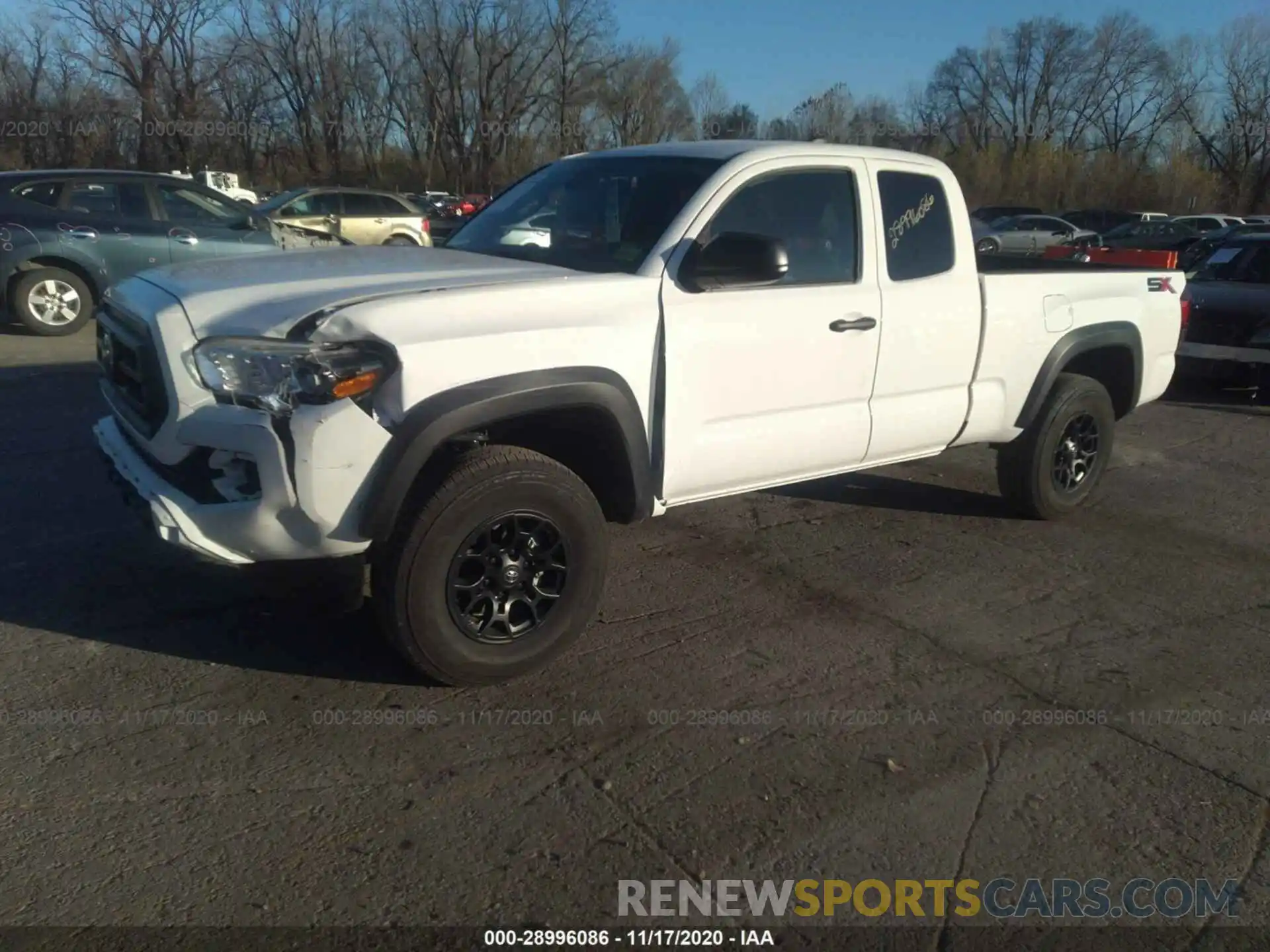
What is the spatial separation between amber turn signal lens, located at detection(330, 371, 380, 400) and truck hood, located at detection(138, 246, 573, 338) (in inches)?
9.8

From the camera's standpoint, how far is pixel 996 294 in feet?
17.5

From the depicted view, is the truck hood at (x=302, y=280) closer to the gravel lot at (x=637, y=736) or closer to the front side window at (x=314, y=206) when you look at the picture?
the gravel lot at (x=637, y=736)

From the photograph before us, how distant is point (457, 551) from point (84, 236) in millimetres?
9232

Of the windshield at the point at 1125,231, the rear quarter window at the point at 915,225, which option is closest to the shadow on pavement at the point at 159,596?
the rear quarter window at the point at 915,225

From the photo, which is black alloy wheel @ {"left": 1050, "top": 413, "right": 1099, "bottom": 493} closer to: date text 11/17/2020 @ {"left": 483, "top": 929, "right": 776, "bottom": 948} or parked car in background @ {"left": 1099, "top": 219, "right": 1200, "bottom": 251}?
date text 11/17/2020 @ {"left": 483, "top": 929, "right": 776, "bottom": 948}

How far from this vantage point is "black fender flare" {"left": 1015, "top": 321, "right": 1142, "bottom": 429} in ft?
18.5

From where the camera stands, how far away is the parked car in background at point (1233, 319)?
32.1ft

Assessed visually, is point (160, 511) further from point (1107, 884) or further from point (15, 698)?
point (1107, 884)

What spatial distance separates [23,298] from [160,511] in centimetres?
903

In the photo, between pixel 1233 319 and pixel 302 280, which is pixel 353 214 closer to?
pixel 1233 319

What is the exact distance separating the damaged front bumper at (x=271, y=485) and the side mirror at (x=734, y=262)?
1.44m

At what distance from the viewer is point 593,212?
4672 mm

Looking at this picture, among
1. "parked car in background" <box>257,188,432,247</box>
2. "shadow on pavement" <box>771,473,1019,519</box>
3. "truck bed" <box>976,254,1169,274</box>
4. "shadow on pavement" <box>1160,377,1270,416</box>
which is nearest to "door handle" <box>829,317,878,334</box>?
"truck bed" <box>976,254,1169,274</box>

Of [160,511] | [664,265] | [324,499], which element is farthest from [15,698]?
[664,265]
